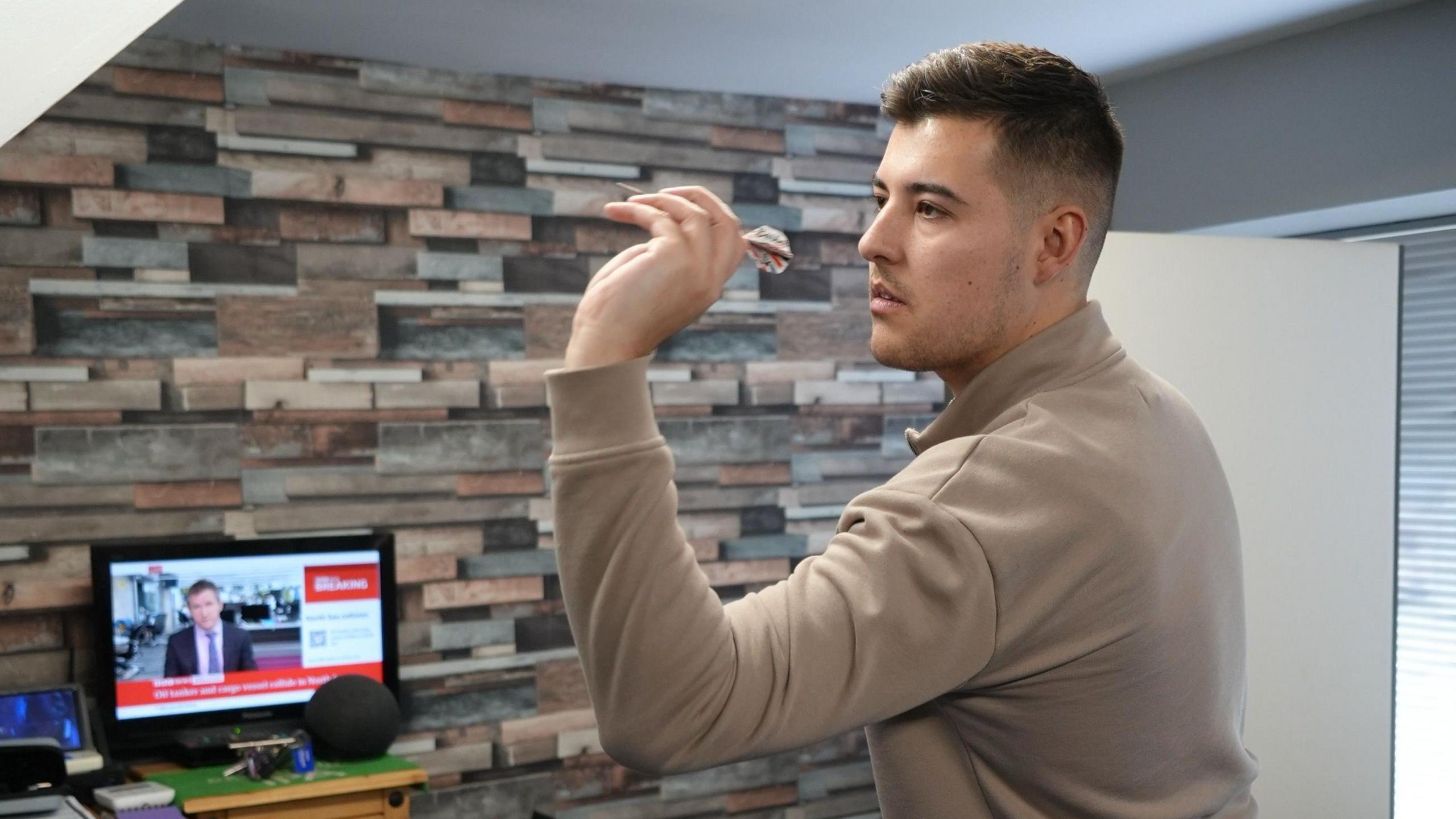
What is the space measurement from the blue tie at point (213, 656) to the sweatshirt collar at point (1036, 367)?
9.50ft

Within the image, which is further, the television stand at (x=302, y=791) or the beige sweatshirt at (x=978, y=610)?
the television stand at (x=302, y=791)

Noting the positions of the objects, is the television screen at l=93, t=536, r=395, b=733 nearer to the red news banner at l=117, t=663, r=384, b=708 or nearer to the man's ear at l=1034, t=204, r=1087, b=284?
the red news banner at l=117, t=663, r=384, b=708

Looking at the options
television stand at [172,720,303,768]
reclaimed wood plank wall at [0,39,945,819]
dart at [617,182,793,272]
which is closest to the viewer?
dart at [617,182,793,272]

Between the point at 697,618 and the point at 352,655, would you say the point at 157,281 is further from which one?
the point at 697,618

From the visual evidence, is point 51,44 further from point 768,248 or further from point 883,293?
point 883,293

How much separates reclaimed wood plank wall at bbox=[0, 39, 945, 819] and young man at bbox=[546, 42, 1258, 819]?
3.04 m

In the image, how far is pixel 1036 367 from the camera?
962 mm

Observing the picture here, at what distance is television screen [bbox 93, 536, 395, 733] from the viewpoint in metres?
3.35

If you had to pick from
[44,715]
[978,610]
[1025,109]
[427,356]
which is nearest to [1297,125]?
[427,356]

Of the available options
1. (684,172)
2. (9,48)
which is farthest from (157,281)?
(9,48)

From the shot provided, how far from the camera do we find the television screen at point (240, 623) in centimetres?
335

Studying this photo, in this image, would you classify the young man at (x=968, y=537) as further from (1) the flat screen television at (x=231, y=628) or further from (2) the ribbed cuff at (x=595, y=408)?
(1) the flat screen television at (x=231, y=628)

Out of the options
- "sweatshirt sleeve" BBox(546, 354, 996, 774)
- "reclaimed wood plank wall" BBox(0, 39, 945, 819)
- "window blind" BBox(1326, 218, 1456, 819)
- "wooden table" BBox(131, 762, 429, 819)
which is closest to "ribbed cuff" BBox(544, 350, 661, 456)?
"sweatshirt sleeve" BBox(546, 354, 996, 774)

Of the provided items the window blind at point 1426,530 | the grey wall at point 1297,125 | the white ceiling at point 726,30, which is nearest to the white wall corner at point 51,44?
the white ceiling at point 726,30
